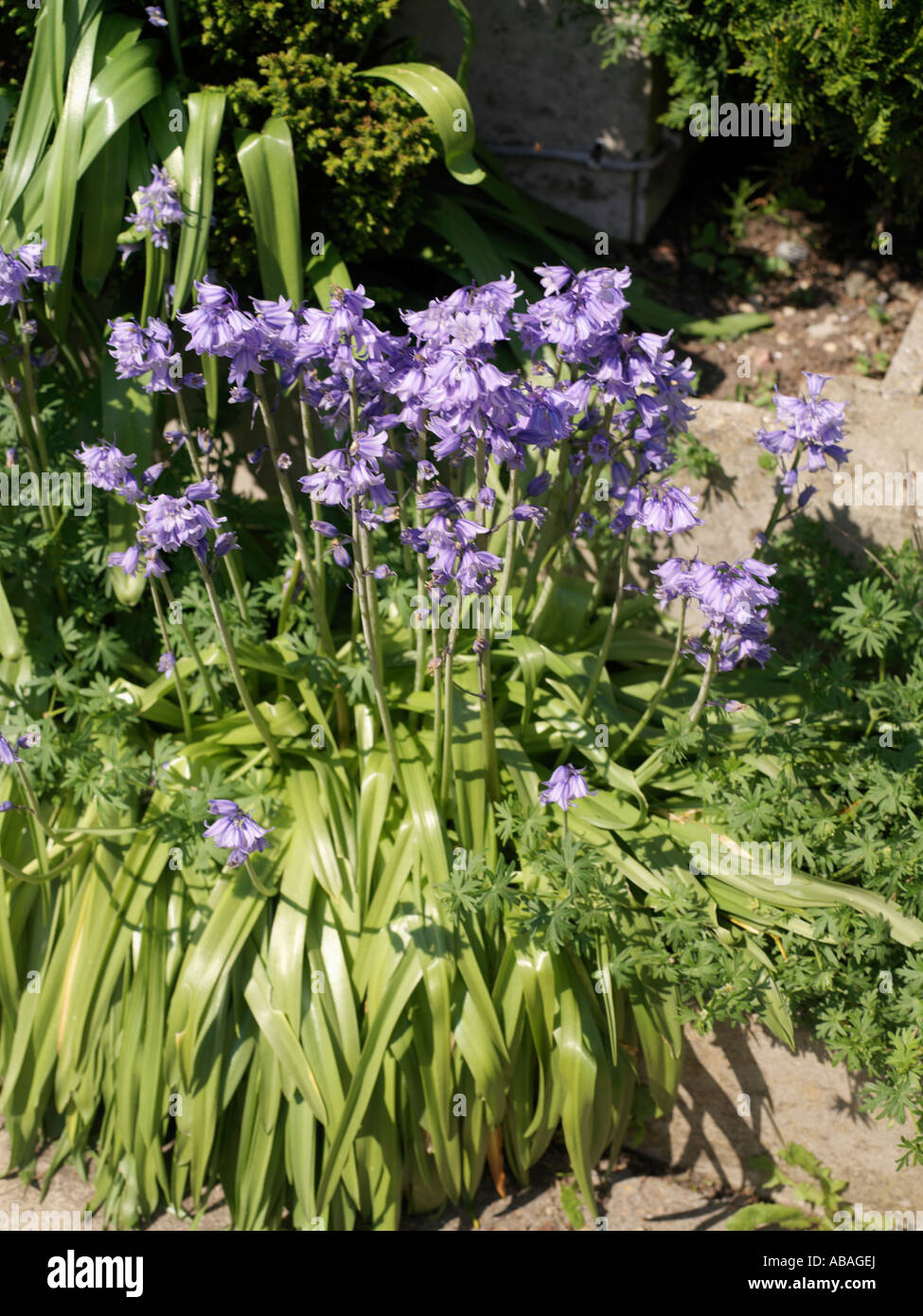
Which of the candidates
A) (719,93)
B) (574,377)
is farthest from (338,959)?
(719,93)

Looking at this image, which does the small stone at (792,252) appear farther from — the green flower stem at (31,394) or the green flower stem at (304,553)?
the green flower stem at (31,394)

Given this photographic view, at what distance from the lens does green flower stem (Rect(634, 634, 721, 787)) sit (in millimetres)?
2739

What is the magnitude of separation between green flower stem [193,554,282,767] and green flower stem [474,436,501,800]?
2.10 ft

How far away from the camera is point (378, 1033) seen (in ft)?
9.66

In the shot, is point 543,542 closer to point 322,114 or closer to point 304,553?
point 304,553

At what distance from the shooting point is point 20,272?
2949 millimetres

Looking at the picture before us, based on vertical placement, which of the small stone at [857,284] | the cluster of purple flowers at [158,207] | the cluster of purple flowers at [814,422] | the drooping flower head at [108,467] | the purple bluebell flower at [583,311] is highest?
the small stone at [857,284]

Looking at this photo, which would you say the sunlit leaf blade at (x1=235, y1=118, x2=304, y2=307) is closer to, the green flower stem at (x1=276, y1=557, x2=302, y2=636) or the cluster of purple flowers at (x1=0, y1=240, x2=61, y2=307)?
the cluster of purple flowers at (x1=0, y1=240, x2=61, y2=307)

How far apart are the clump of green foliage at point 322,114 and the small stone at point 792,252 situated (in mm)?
1685

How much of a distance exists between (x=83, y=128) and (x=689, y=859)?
3026 millimetres

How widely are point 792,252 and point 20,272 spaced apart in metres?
3.28

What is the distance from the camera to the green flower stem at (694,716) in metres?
2.74

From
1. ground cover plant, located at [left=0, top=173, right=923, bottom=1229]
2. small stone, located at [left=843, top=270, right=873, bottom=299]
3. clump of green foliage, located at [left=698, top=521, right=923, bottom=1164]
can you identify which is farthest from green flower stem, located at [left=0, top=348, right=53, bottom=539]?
small stone, located at [left=843, top=270, right=873, bottom=299]

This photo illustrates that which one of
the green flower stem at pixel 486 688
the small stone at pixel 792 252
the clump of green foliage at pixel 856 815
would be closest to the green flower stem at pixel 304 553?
the green flower stem at pixel 486 688
